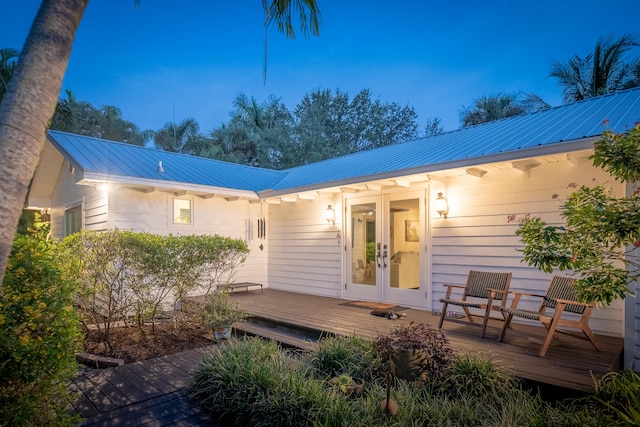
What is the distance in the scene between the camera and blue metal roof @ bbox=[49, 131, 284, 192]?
6.85m

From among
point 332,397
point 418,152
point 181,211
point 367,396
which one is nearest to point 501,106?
point 418,152

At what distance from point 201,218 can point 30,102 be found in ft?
21.3

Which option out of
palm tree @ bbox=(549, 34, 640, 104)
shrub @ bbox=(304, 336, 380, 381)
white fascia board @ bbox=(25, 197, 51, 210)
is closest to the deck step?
shrub @ bbox=(304, 336, 380, 381)

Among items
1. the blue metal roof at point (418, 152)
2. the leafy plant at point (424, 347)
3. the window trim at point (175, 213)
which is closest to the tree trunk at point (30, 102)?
the leafy plant at point (424, 347)

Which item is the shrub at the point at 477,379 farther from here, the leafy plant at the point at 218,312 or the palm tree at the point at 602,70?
the palm tree at the point at 602,70

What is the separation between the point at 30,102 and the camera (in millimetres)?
1797

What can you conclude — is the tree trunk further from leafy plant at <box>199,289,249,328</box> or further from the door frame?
the door frame

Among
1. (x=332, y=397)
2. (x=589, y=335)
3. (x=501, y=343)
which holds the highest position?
(x=589, y=335)

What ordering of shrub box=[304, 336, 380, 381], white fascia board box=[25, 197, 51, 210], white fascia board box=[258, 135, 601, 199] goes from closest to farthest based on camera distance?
1. shrub box=[304, 336, 380, 381]
2. white fascia board box=[258, 135, 601, 199]
3. white fascia board box=[25, 197, 51, 210]

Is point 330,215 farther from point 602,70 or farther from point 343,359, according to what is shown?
point 602,70

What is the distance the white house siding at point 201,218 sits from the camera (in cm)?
703

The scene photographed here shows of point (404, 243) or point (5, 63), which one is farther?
point (5, 63)

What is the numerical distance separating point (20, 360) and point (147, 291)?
2.95m

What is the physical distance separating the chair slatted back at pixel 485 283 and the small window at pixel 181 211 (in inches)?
227
